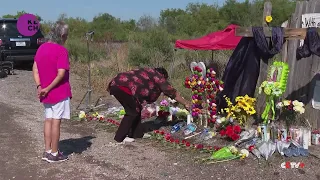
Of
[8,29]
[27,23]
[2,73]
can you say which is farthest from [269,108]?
[8,29]

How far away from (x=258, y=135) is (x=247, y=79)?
1.59 metres

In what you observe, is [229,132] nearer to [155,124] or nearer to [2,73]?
[155,124]

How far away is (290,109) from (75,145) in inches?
125

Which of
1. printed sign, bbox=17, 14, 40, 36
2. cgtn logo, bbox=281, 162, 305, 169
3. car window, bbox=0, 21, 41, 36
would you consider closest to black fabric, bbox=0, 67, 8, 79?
car window, bbox=0, 21, 41, 36

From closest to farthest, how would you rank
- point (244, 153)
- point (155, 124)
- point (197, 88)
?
point (244, 153) → point (197, 88) → point (155, 124)

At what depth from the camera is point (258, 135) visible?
6555 mm

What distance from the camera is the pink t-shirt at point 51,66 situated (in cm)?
577

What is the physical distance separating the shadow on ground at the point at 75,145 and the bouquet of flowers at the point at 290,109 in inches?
112

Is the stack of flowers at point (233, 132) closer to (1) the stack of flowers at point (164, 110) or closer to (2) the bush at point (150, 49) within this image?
(1) the stack of flowers at point (164, 110)

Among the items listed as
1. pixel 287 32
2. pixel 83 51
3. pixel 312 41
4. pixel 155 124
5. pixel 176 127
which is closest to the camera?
pixel 312 41

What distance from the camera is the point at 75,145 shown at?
7.02 metres

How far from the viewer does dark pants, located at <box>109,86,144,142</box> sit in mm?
6879

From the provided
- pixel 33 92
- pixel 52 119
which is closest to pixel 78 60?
pixel 33 92

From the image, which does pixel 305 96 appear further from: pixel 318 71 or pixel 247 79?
pixel 247 79
